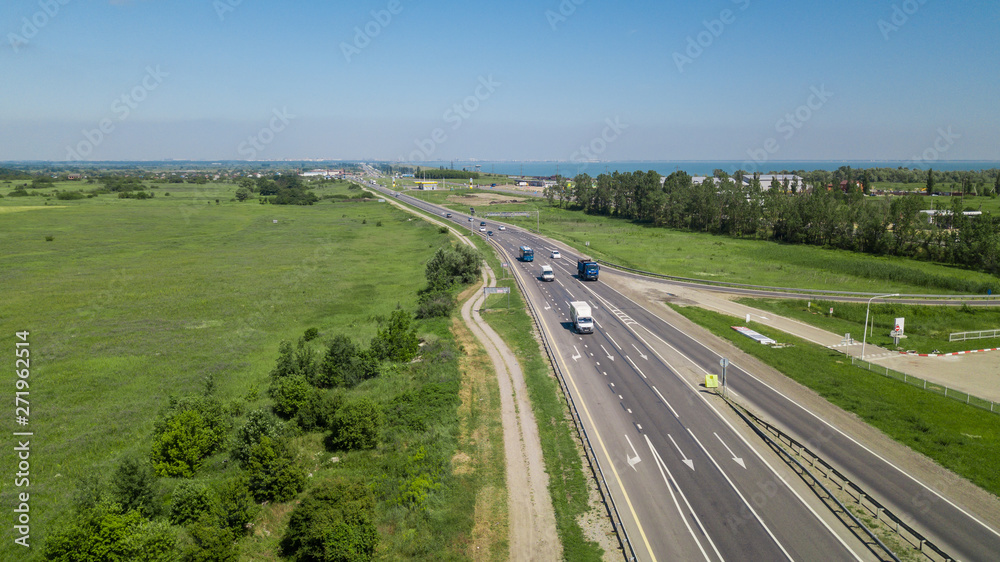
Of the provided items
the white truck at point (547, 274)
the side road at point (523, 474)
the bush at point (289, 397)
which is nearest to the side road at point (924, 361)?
the white truck at point (547, 274)

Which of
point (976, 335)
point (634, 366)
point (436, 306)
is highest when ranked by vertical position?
point (976, 335)

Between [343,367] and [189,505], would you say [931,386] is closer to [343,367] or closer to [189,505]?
[343,367]

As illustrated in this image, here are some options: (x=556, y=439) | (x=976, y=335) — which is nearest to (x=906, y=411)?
(x=556, y=439)

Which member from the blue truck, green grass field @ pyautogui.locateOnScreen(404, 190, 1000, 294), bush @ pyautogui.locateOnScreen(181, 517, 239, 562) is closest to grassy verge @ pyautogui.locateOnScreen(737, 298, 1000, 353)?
green grass field @ pyautogui.locateOnScreen(404, 190, 1000, 294)

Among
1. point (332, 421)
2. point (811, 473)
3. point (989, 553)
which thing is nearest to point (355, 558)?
point (332, 421)

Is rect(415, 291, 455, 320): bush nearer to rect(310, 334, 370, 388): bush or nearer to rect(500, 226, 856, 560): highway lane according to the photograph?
rect(310, 334, 370, 388): bush
